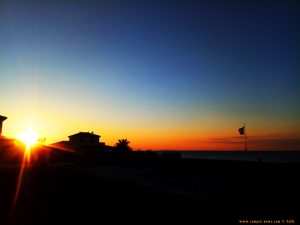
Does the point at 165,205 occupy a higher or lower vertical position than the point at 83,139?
lower

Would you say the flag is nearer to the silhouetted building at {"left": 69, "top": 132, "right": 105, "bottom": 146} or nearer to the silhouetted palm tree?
the silhouetted palm tree

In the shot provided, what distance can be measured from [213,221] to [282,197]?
232 inches

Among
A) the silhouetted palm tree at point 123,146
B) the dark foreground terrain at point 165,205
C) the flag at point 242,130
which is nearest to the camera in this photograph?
the dark foreground terrain at point 165,205

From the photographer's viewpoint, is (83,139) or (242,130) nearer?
(242,130)

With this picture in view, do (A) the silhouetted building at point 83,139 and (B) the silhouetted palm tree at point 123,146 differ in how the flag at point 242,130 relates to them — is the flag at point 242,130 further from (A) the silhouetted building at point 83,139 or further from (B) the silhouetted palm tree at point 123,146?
(A) the silhouetted building at point 83,139

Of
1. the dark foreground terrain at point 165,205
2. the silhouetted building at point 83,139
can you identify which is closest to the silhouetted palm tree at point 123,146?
the silhouetted building at point 83,139

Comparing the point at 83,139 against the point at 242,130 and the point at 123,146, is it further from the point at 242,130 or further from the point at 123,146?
the point at 242,130

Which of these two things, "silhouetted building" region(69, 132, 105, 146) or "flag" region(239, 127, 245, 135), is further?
"silhouetted building" region(69, 132, 105, 146)

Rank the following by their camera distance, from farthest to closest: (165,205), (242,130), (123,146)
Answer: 1. (123,146)
2. (242,130)
3. (165,205)

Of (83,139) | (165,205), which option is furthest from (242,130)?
(83,139)

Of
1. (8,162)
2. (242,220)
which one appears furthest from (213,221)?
(8,162)

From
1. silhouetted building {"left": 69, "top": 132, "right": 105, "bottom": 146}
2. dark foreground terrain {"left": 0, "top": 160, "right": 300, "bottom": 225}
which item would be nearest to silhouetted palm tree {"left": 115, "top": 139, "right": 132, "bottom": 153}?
silhouetted building {"left": 69, "top": 132, "right": 105, "bottom": 146}

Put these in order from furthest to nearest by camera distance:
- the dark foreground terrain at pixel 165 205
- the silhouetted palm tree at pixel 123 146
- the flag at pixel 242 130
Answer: the silhouetted palm tree at pixel 123 146 → the flag at pixel 242 130 → the dark foreground terrain at pixel 165 205

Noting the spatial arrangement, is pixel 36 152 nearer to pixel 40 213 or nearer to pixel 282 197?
pixel 40 213
